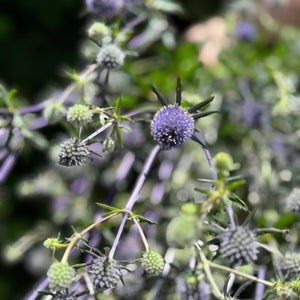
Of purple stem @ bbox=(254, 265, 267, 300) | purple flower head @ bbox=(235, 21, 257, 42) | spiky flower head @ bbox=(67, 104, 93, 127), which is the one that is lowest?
purple stem @ bbox=(254, 265, 267, 300)

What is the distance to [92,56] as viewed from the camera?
0.74 metres

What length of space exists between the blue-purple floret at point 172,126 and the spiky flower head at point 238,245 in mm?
159

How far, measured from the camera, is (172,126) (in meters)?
0.54

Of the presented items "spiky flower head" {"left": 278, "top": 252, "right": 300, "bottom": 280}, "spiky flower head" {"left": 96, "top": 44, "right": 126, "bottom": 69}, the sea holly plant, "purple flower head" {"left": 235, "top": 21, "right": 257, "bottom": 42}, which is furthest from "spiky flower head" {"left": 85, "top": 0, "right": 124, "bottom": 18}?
"spiky flower head" {"left": 278, "top": 252, "right": 300, "bottom": 280}

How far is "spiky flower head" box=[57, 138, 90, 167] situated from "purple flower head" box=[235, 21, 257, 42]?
0.76 meters

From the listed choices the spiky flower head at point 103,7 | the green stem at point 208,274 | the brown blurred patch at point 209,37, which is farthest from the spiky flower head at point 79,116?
the brown blurred patch at point 209,37

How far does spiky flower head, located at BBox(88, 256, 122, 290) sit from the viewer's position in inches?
19.1

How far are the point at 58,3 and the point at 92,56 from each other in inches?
23.5

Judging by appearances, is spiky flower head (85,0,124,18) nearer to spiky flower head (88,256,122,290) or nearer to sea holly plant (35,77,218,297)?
sea holly plant (35,77,218,297)

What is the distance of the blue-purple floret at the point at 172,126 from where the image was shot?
0.55 m

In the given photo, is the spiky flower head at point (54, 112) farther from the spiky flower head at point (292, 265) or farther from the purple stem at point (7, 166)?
the spiky flower head at point (292, 265)

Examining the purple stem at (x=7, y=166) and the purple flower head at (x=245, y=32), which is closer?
the purple stem at (x=7, y=166)

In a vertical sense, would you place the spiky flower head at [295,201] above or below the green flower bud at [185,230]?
below

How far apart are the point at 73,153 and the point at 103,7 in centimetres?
40
